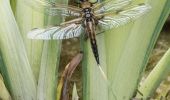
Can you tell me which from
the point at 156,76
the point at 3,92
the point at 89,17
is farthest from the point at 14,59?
the point at 156,76

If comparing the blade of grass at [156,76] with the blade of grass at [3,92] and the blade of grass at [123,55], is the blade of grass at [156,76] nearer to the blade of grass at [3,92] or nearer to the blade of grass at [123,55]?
the blade of grass at [123,55]

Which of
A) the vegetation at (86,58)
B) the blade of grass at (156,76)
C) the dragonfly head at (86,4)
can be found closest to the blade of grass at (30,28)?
the vegetation at (86,58)

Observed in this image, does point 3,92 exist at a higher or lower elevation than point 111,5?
lower

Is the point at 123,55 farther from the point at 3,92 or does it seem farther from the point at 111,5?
the point at 3,92

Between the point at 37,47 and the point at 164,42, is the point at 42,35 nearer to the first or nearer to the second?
the point at 37,47

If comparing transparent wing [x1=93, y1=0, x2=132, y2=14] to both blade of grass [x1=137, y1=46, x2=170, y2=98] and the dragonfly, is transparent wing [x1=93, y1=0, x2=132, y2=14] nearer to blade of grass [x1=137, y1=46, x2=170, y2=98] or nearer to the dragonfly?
the dragonfly

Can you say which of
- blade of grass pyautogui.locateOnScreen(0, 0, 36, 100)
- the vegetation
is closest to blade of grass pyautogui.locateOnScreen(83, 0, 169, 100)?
the vegetation
